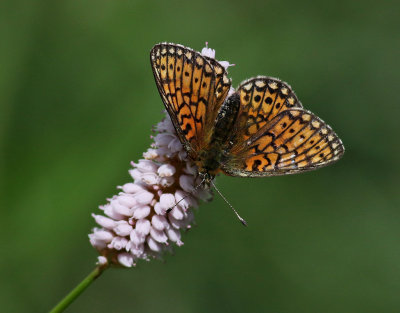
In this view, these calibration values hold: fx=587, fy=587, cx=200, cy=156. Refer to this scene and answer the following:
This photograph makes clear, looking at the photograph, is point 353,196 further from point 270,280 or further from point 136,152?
point 136,152

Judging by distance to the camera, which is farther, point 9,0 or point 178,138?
point 9,0

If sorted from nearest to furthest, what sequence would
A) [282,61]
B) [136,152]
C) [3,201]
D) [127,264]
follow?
[127,264], [3,201], [136,152], [282,61]

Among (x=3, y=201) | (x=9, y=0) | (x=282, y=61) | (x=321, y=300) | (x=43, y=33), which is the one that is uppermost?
(x=9, y=0)

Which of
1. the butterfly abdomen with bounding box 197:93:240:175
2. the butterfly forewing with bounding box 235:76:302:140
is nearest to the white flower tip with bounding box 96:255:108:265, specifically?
the butterfly abdomen with bounding box 197:93:240:175

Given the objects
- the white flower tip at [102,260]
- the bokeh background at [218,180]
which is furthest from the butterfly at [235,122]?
the bokeh background at [218,180]

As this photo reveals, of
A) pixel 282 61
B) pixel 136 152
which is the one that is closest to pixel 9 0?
pixel 136 152

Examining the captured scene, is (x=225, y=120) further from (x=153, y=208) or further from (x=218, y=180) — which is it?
(x=218, y=180)
